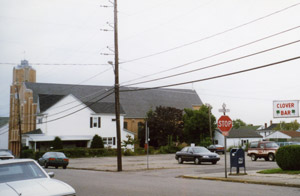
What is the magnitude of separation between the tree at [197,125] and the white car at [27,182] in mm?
61515

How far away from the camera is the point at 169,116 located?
66.4 meters

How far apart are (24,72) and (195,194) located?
282 ft

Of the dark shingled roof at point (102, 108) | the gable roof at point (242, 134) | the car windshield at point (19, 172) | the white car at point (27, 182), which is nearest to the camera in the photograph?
the white car at point (27, 182)

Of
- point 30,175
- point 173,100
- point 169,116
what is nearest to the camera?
point 30,175

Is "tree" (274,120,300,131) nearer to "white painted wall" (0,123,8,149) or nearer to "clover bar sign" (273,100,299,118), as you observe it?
"white painted wall" (0,123,8,149)

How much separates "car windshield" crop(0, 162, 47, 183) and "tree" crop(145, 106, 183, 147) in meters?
56.8

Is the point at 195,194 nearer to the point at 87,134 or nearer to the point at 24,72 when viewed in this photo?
the point at 87,134

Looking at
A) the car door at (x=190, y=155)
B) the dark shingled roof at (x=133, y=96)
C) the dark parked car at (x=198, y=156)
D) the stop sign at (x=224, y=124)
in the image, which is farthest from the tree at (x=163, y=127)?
the stop sign at (x=224, y=124)

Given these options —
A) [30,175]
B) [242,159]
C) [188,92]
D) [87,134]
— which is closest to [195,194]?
[30,175]

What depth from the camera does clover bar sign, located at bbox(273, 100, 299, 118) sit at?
17359mm

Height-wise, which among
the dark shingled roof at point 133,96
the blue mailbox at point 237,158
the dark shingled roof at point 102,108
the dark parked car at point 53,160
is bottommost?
the dark parked car at point 53,160

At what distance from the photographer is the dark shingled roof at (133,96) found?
75.2 meters

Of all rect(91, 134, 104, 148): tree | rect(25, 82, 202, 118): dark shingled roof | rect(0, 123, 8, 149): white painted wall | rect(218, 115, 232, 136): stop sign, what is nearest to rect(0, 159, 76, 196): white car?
rect(218, 115, 232, 136): stop sign

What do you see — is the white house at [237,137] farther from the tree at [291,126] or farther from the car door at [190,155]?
the tree at [291,126]
